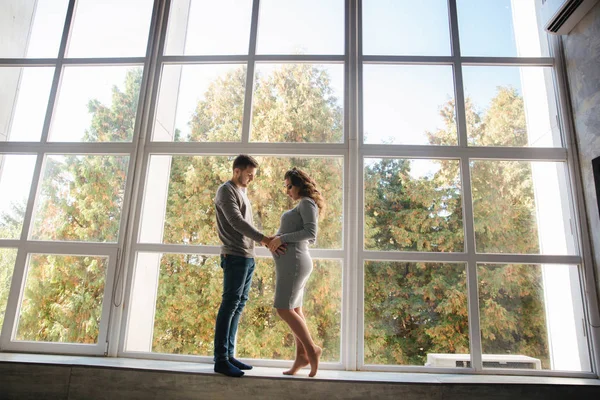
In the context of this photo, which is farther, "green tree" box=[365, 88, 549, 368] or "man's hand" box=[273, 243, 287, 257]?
"green tree" box=[365, 88, 549, 368]

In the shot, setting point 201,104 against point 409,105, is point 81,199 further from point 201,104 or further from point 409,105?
point 409,105

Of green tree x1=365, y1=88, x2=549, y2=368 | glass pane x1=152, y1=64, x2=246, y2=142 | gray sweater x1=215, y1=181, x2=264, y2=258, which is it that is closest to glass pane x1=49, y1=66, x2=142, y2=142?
glass pane x1=152, y1=64, x2=246, y2=142

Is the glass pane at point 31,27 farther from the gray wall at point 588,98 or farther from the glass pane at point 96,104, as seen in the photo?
the gray wall at point 588,98

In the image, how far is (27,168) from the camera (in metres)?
2.93

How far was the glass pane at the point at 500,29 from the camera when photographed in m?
2.89

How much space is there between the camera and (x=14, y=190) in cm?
290

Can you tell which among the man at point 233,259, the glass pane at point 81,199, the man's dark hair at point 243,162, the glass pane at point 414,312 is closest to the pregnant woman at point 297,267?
the man at point 233,259

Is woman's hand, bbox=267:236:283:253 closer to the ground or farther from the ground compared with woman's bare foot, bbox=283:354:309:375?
farther from the ground

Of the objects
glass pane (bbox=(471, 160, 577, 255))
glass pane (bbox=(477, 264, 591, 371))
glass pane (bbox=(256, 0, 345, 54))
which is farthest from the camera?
glass pane (bbox=(256, 0, 345, 54))

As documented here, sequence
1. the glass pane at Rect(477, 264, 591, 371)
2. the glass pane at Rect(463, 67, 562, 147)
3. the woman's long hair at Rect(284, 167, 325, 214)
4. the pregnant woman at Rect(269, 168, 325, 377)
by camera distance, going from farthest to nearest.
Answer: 1. the glass pane at Rect(463, 67, 562, 147)
2. the glass pane at Rect(477, 264, 591, 371)
3. the woman's long hair at Rect(284, 167, 325, 214)
4. the pregnant woman at Rect(269, 168, 325, 377)

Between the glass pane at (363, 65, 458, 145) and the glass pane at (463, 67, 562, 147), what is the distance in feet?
0.54

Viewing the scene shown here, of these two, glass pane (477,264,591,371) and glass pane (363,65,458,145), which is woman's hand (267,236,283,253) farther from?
glass pane (477,264,591,371)

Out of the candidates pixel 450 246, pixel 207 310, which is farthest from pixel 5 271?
pixel 450 246

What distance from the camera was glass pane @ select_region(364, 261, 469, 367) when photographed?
2.45 m
